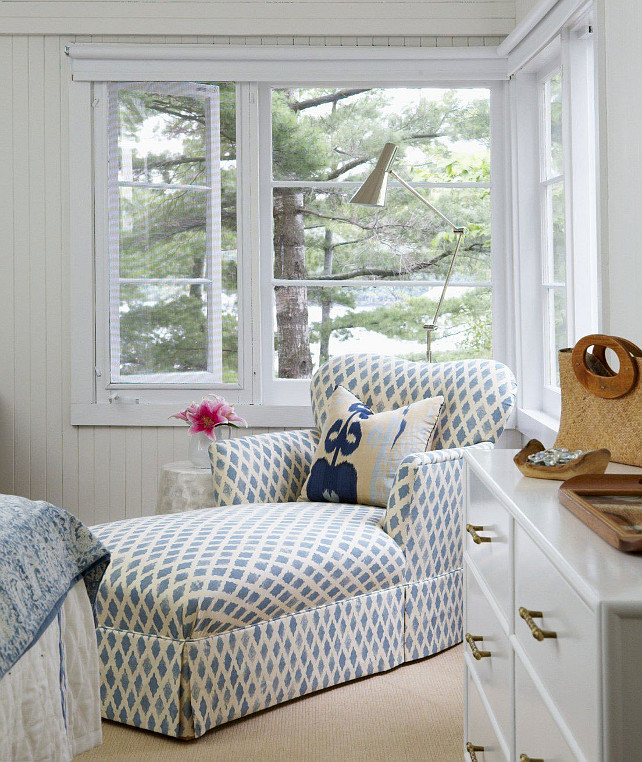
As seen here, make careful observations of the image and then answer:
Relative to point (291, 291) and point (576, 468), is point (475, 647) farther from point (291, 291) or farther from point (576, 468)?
point (291, 291)

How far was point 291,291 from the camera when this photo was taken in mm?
3756

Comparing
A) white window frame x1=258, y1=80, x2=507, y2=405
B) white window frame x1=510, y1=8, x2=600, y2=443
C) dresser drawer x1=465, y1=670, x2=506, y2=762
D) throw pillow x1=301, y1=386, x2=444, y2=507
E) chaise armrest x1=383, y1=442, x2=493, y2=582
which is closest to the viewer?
dresser drawer x1=465, y1=670, x2=506, y2=762

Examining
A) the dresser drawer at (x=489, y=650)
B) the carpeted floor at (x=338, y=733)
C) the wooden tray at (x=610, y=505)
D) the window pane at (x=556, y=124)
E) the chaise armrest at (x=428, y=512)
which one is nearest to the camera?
the wooden tray at (x=610, y=505)

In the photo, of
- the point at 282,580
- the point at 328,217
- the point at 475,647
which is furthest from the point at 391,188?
the point at 475,647

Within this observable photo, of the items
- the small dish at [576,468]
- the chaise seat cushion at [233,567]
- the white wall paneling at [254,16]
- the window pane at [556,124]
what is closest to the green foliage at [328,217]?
the white wall paneling at [254,16]

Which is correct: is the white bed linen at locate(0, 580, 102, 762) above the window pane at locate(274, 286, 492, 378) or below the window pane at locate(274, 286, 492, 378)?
below

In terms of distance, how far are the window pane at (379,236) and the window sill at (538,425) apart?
2.08 ft

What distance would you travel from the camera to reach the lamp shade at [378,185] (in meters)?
3.11

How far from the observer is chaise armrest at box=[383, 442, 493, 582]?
2.55 metres

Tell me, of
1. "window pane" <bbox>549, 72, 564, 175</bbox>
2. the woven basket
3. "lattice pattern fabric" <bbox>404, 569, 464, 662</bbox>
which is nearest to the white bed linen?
the woven basket

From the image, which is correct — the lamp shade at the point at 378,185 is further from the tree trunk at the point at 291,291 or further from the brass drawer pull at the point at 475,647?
the brass drawer pull at the point at 475,647

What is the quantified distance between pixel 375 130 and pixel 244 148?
57 cm

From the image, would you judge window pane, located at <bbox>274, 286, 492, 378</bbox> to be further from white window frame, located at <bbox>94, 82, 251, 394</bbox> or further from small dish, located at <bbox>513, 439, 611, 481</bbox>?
small dish, located at <bbox>513, 439, 611, 481</bbox>

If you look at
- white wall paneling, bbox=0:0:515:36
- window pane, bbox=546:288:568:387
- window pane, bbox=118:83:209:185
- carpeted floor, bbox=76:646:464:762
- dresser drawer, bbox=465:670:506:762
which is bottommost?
carpeted floor, bbox=76:646:464:762
